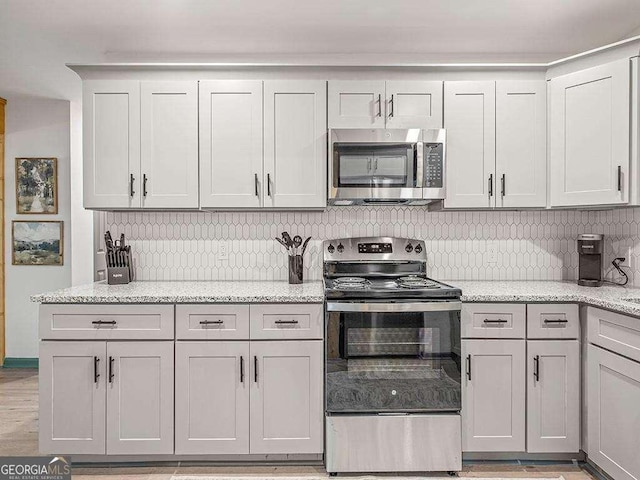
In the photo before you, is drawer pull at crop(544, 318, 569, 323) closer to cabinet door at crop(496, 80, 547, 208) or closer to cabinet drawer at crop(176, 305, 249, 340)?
cabinet door at crop(496, 80, 547, 208)

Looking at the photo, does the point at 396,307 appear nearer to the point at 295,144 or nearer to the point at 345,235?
the point at 345,235

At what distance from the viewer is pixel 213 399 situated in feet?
7.73

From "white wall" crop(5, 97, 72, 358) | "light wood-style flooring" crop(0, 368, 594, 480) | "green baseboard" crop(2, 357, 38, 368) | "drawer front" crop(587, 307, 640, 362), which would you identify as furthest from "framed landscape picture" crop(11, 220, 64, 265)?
"drawer front" crop(587, 307, 640, 362)

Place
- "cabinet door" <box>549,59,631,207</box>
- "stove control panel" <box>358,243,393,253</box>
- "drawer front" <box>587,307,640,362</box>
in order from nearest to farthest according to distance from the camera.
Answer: "drawer front" <box>587,307,640,362</box> < "cabinet door" <box>549,59,631,207</box> < "stove control panel" <box>358,243,393,253</box>

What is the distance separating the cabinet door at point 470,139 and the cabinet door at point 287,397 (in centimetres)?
137

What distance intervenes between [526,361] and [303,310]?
4.19 feet

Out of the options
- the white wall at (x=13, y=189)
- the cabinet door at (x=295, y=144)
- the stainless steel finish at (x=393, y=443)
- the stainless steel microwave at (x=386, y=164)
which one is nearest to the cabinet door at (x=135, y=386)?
the stainless steel finish at (x=393, y=443)

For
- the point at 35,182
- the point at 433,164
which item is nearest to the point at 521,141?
the point at 433,164

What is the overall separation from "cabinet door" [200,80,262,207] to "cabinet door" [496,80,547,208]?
157 centimetres

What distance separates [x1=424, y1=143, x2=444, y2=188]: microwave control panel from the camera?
8.80ft

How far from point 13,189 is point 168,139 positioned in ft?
8.73

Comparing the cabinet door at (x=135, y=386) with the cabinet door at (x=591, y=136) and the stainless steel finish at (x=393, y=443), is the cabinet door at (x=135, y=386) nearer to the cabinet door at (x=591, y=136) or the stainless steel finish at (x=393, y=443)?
the stainless steel finish at (x=393, y=443)

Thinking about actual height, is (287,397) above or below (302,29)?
below

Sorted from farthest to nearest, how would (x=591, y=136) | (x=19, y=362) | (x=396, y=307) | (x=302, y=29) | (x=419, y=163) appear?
(x=19, y=362) < (x=302, y=29) < (x=419, y=163) < (x=591, y=136) < (x=396, y=307)
